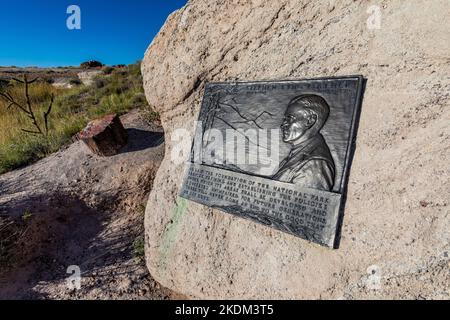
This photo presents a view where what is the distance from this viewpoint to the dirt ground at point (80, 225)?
9.15 feet

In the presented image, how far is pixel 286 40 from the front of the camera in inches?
91.4

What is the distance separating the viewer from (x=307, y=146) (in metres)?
1.91

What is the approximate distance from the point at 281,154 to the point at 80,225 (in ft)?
9.82

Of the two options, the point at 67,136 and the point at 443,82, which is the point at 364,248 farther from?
the point at 67,136

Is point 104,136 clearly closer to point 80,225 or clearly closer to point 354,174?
point 80,225

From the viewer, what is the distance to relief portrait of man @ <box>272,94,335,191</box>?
1.80 m

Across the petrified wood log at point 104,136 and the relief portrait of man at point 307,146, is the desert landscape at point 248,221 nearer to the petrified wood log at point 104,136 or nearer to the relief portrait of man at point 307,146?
the petrified wood log at point 104,136

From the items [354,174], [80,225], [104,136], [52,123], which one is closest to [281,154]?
[354,174]

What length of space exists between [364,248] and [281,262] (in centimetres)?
54

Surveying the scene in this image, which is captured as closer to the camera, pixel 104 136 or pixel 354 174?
pixel 354 174

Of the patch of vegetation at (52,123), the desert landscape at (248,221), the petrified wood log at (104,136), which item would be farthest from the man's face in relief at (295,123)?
the patch of vegetation at (52,123)

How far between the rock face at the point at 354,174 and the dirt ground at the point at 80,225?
0.58m

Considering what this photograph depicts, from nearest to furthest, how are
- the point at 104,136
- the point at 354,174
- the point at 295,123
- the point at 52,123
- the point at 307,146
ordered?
the point at 354,174
the point at 307,146
the point at 295,123
the point at 104,136
the point at 52,123
